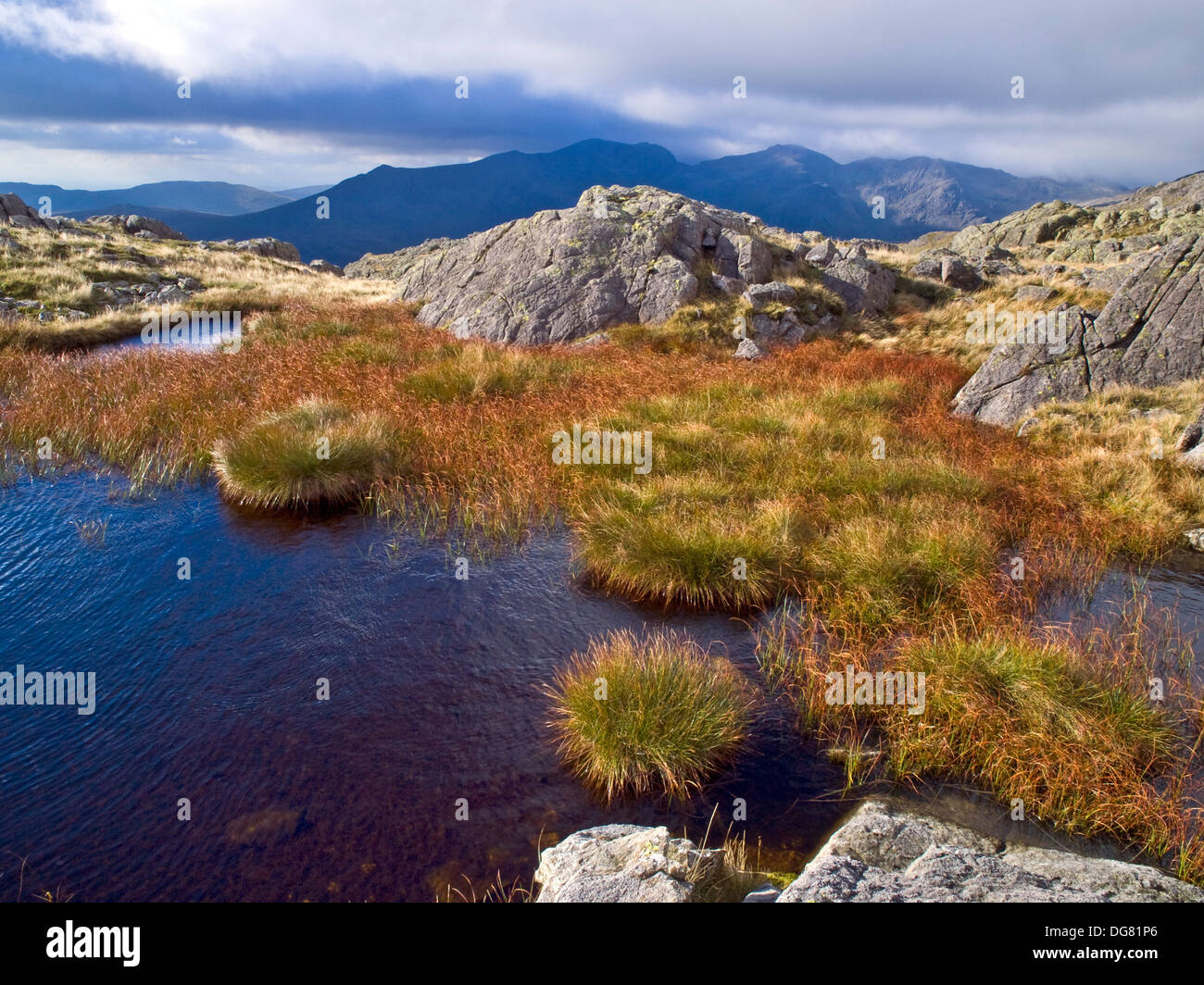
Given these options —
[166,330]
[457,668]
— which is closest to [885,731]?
[457,668]

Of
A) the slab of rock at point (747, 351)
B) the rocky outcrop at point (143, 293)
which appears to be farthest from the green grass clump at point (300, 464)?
the rocky outcrop at point (143, 293)

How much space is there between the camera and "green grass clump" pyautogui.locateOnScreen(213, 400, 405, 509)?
10297 mm

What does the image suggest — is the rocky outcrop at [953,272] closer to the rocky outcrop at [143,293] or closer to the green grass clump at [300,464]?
the green grass clump at [300,464]

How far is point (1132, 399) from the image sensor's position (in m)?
13.9

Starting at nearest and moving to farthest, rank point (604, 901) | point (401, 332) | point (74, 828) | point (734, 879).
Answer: point (604, 901) < point (734, 879) < point (74, 828) < point (401, 332)

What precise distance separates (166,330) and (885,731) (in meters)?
27.1

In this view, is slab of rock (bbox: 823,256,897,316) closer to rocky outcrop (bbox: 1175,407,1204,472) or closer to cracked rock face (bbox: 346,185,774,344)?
cracked rock face (bbox: 346,185,774,344)

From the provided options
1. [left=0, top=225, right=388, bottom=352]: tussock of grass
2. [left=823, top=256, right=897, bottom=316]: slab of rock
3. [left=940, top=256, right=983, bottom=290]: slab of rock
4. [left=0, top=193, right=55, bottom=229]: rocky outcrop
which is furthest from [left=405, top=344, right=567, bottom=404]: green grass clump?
[left=0, top=193, right=55, bottom=229]: rocky outcrop

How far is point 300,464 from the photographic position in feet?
34.2

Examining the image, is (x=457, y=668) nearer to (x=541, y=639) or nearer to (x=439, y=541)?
(x=541, y=639)

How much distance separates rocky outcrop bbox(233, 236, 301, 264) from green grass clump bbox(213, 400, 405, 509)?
60.8 m

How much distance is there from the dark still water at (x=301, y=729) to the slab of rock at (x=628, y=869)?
2.05ft

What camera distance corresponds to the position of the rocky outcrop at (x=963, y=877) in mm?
3461

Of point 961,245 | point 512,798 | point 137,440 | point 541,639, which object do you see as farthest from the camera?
point 961,245
